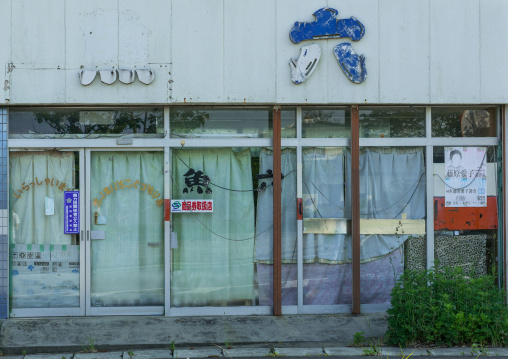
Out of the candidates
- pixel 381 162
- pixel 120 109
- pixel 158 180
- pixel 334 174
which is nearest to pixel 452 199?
pixel 381 162

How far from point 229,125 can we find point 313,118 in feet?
3.92

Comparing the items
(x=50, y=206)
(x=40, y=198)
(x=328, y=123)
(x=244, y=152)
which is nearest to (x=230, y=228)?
(x=244, y=152)

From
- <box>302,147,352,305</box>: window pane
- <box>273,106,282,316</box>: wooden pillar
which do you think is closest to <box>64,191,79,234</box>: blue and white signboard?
<box>273,106,282,316</box>: wooden pillar

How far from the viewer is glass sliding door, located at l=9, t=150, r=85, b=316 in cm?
859

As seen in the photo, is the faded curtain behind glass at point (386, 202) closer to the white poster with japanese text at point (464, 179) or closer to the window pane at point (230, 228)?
the white poster with japanese text at point (464, 179)

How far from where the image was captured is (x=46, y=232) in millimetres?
8664

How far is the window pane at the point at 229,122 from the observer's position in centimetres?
873

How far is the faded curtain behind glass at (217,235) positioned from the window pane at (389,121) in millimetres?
1727

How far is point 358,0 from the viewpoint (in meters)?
8.52

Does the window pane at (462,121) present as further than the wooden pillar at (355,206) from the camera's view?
Yes

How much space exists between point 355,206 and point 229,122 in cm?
212

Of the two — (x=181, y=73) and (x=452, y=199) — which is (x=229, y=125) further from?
(x=452, y=199)

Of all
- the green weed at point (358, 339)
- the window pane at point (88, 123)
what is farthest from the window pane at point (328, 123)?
the green weed at point (358, 339)

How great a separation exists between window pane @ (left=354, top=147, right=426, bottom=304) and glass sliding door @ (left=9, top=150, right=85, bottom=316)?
3.98 metres
